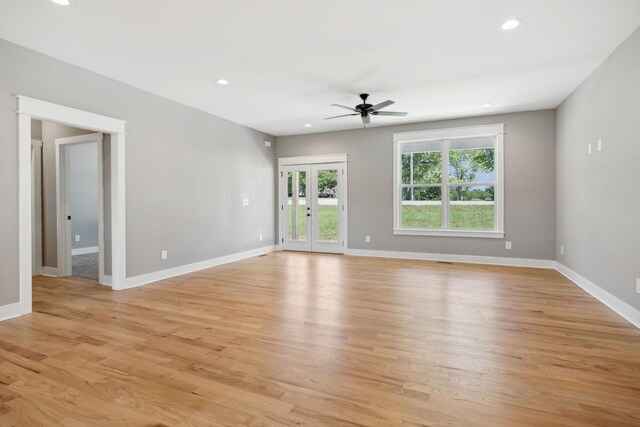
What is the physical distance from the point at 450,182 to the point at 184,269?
511 centimetres

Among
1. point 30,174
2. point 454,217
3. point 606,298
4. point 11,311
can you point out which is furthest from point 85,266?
point 606,298

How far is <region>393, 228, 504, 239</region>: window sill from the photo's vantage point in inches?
238

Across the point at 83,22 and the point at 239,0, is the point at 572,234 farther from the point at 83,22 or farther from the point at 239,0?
the point at 83,22

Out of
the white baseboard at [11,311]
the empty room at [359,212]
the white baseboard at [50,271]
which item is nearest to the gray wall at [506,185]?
the empty room at [359,212]

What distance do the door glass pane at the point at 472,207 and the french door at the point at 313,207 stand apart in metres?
2.26

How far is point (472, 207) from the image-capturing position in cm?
628

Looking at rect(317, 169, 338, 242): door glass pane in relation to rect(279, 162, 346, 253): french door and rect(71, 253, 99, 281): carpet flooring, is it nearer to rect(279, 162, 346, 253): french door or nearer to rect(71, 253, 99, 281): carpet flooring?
rect(279, 162, 346, 253): french door

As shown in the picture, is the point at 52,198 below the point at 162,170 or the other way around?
below

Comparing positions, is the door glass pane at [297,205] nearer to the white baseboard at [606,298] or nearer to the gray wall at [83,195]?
the gray wall at [83,195]

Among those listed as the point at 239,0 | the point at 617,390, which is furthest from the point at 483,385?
the point at 239,0

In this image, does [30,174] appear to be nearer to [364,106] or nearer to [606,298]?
[364,106]

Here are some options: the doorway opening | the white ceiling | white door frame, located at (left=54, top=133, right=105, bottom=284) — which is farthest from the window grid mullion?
white door frame, located at (left=54, top=133, right=105, bottom=284)

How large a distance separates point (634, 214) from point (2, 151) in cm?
606

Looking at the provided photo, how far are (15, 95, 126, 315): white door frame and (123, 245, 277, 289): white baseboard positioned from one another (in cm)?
19
